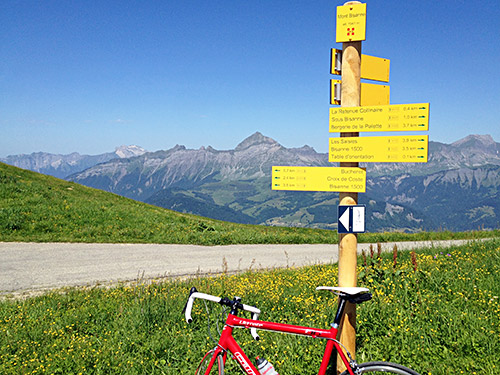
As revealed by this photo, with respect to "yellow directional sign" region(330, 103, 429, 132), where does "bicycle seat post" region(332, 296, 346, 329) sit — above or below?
below

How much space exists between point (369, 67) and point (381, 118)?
71cm

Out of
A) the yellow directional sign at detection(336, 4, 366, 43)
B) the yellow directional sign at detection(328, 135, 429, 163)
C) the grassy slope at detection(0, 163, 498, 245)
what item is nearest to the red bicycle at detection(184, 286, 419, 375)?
the yellow directional sign at detection(328, 135, 429, 163)

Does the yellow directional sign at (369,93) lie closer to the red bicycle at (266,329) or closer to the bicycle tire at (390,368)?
the red bicycle at (266,329)

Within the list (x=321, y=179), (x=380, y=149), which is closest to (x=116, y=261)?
(x=321, y=179)

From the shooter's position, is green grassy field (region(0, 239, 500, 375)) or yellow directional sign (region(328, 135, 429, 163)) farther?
green grassy field (region(0, 239, 500, 375))

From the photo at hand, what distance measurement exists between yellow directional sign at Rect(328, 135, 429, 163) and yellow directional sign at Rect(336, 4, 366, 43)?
118cm

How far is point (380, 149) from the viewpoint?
13.8 feet

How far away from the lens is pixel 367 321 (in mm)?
5289

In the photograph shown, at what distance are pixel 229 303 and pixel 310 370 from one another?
71.5 inches

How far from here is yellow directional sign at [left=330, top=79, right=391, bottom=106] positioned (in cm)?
443

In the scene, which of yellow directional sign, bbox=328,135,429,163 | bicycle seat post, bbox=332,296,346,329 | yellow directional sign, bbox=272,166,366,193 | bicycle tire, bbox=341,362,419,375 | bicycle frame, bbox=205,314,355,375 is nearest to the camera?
bicycle tire, bbox=341,362,419,375

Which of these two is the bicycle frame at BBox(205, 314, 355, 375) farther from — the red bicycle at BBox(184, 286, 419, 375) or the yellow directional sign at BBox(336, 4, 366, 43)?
the yellow directional sign at BBox(336, 4, 366, 43)

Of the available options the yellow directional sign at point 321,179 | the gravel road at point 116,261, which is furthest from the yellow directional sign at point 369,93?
the gravel road at point 116,261

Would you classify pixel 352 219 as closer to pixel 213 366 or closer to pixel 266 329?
pixel 266 329
